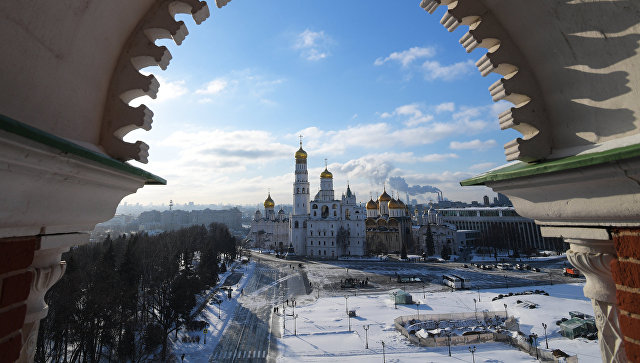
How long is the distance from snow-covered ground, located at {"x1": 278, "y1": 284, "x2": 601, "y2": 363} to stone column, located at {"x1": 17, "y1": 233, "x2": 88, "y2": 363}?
18497 millimetres

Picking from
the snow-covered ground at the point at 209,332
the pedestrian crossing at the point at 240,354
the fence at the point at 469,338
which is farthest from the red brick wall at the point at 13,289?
the fence at the point at 469,338

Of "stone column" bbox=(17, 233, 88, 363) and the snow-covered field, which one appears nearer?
"stone column" bbox=(17, 233, 88, 363)

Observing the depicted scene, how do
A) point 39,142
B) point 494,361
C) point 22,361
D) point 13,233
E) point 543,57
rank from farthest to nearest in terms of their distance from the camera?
point 494,361 < point 543,57 < point 22,361 < point 13,233 < point 39,142

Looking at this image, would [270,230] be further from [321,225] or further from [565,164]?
[565,164]

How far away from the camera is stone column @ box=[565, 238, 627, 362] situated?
2973mm

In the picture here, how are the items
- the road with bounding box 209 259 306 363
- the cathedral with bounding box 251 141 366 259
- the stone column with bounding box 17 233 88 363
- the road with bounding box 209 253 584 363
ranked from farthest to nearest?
the cathedral with bounding box 251 141 366 259 → the road with bounding box 209 253 584 363 → the road with bounding box 209 259 306 363 → the stone column with bounding box 17 233 88 363

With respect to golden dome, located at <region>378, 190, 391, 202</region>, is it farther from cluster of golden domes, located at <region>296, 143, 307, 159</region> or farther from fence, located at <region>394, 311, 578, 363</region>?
fence, located at <region>394, 311, 578, 363</region>

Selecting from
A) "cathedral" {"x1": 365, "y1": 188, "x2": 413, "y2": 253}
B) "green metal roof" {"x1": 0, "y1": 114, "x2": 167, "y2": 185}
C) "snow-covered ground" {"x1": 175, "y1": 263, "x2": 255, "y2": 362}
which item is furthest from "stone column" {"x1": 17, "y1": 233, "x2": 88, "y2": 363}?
"cathedral" {"x1": 365, "y1": 188, "x2": 413, "y2": 253}

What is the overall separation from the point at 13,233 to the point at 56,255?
790 mm

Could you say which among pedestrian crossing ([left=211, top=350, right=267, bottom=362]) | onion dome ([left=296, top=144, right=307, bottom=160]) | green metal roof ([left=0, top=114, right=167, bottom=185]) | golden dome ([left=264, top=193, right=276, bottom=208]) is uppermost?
onion dome ([left=296, top=144, right=307, bottom=160])

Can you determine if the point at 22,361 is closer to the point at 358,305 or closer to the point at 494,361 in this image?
the point at 494,361

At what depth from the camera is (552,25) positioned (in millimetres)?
3297

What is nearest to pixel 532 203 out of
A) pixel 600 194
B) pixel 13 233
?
pixel 600 194

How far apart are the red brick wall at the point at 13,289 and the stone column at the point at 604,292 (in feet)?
17.4
